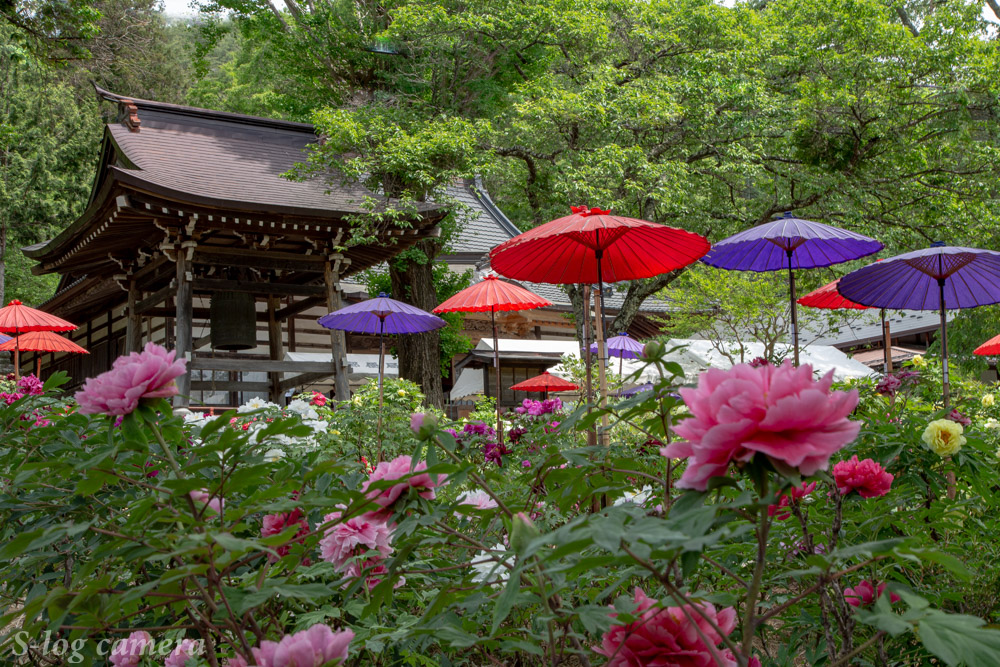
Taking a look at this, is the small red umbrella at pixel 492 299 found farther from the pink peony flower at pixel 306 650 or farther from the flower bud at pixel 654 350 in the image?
the pink peony flower at pixel 306 650

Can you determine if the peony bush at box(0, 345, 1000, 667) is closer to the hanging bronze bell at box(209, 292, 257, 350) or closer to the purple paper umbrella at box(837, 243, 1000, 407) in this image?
the purple paper umbrella at box(837, 243, 1000, 407)

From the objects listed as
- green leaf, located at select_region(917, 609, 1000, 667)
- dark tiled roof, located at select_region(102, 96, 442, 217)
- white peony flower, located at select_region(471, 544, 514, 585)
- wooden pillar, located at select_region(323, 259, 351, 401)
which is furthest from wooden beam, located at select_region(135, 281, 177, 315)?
green leaf, located at select_region(917, 609, 1000, 667)

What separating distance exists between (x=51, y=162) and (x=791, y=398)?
20.3 meters

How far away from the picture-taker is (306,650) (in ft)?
2.60

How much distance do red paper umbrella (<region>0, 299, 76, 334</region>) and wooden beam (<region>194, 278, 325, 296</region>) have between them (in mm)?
1449

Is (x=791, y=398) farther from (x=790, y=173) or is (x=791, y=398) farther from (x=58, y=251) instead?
(x=790, y=173)

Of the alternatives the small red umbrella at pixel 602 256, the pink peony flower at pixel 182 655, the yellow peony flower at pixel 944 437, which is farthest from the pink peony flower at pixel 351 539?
the small red umbrella at pixel 602 256

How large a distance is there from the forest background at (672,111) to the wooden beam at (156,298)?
2431mm

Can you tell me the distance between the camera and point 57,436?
142 cm

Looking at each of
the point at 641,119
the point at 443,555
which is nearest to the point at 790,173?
the point at 641,119

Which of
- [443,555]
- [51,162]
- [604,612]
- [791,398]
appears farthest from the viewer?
[51,162]

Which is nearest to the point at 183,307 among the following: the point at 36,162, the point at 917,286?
the point at 917,286

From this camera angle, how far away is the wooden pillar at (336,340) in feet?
29.3

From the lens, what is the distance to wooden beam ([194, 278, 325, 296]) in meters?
8.45
